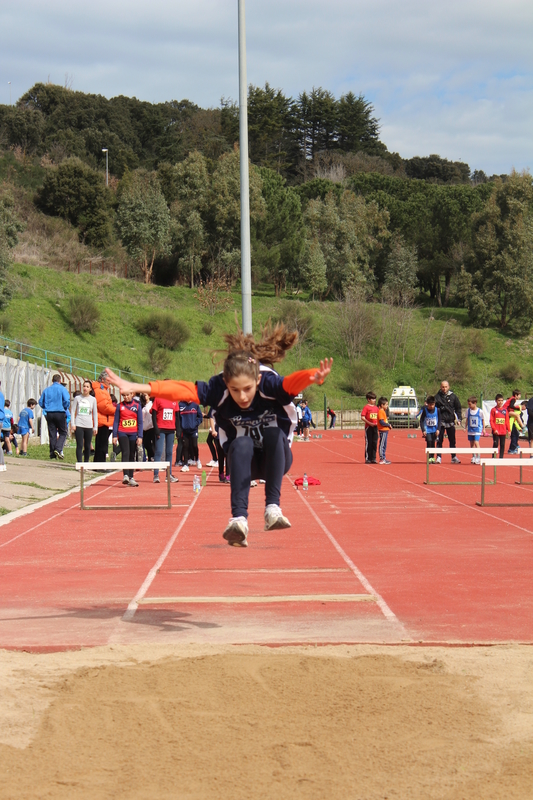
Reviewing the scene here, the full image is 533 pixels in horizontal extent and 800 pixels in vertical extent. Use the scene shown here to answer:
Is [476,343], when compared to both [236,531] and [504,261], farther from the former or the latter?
[236,531]

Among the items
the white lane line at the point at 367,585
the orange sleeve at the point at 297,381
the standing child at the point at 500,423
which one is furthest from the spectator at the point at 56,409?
the orange sleeve at the point at 297,381

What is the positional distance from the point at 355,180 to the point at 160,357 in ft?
124

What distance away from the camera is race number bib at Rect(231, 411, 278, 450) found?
6.01 m

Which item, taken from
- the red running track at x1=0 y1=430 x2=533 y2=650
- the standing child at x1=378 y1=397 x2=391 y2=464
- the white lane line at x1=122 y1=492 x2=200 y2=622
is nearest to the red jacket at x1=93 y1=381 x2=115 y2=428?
the red running track at x1=0 y1=430 x2=533 y2=650

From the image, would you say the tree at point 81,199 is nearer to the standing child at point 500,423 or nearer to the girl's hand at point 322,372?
the standing child at point 500,423

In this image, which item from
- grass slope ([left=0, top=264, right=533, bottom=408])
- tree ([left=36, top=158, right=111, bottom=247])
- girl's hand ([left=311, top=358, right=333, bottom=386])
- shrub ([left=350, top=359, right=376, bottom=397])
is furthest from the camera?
tree ([left=36, top=158, right=111, bottom=247])

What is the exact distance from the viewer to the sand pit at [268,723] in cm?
376

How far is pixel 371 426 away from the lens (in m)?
23.1

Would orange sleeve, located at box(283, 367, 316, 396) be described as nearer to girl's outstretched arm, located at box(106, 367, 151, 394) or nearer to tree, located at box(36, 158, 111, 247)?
girl's outstretched arm, located at box(106, 367, 151, 394)

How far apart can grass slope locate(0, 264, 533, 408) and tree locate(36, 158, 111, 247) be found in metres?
4.95

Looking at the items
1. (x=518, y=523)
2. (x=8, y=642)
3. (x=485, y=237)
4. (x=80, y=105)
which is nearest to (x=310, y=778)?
(x=8, y=642)

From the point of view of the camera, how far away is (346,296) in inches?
2429

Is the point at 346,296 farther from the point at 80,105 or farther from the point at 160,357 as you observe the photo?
the point at 80,105

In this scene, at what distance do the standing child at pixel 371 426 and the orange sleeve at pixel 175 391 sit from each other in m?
16.1
